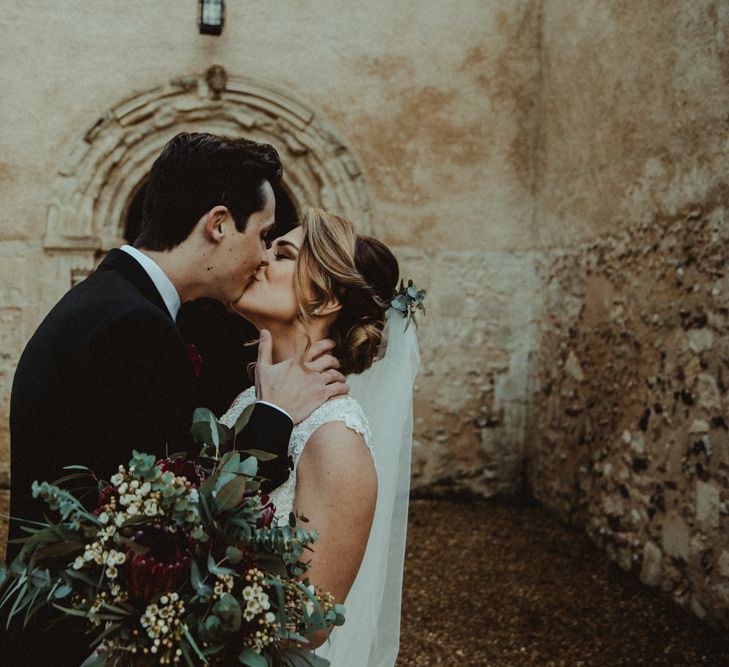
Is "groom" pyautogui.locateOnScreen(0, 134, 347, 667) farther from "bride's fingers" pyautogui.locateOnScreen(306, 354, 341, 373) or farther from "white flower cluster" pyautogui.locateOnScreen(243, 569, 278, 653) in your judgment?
"white flower cluster" pyautogui.locateOnScreen(243, 569, 278, 653)

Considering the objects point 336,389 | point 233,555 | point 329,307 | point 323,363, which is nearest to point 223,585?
point 233,555

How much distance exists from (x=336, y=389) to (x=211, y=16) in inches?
213

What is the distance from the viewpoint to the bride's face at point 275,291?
2459 mm

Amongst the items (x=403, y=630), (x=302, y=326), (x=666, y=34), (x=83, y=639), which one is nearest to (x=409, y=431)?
(x=302, y=326)

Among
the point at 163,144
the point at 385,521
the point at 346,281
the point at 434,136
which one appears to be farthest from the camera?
the point at 434,136

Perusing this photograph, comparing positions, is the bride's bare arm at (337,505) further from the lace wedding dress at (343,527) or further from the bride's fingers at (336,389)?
the bride's fingers at (336,389)

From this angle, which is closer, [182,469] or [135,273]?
[182,469]

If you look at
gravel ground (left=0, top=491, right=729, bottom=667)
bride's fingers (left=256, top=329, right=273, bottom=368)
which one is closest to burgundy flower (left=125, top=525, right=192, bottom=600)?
bride's fingers (left=256, top=329, right=273, bottom=368)

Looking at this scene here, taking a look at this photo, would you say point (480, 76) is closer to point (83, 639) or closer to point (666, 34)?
point (666, 34)

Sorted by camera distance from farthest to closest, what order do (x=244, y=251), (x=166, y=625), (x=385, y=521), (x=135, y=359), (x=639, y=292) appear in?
(x=639, y=292) → (x=385, y=521) → (x=244, y=251) → (x=135, y=359) → (x=166, y=625)

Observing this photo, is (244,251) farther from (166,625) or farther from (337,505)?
(166,625)

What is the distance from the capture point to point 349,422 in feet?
7.14

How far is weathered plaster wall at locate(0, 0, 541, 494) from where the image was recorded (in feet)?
22.2

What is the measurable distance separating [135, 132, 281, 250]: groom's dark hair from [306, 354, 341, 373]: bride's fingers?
53cm
